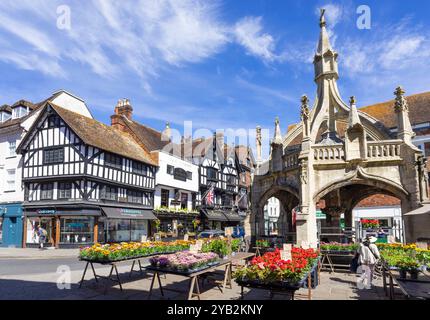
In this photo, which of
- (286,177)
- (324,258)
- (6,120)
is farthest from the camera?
(6,120)

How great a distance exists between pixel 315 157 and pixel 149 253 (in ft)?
23.0

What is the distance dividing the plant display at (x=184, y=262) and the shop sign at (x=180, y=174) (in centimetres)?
2805

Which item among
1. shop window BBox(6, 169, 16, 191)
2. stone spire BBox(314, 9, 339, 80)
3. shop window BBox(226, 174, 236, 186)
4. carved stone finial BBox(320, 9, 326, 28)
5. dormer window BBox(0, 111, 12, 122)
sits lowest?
shop window BBox(6, 169, 16, 191)

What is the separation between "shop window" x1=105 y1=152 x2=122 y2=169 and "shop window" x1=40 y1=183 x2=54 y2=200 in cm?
494

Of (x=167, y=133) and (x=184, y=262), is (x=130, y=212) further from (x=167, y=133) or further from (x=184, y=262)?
(x=184, y=262)

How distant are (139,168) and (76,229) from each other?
8.00 metres

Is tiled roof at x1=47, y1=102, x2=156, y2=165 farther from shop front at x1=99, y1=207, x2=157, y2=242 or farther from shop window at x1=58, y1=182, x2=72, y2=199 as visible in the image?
shop front at x1=99, y1=207, x2=157, y2=242

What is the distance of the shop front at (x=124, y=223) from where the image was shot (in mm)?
26938

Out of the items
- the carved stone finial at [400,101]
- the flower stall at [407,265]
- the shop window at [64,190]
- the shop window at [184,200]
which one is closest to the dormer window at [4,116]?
the shop window at [64,190]

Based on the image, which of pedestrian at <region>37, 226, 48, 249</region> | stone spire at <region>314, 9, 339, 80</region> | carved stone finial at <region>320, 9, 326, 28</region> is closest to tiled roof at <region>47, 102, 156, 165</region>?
pedestrian at <region>37, 226, 48, 249</region>

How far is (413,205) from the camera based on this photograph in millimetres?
10484

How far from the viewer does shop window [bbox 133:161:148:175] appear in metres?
30.1
